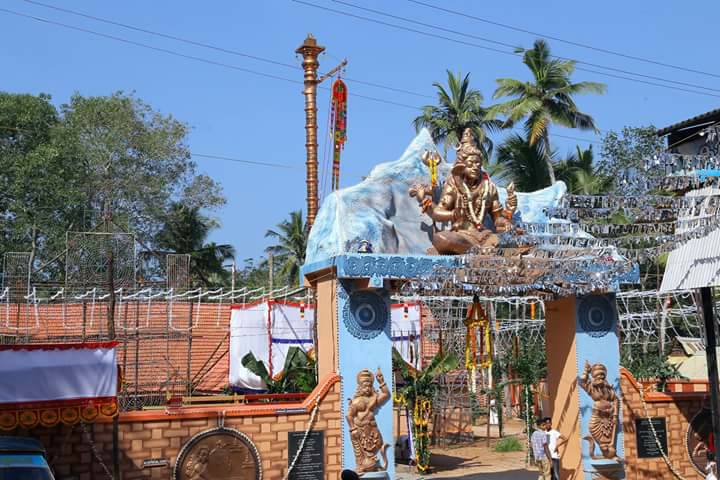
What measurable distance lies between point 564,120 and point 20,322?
18982 millimetres

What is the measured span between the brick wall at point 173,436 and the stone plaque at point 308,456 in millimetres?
68

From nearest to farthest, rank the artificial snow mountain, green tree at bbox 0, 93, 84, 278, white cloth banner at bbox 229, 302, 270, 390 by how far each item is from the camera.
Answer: the artificial snow mountain, white cloth banner at bbox 229, 302, 270, 390, green tree at bbox 0, 93, 84, 278

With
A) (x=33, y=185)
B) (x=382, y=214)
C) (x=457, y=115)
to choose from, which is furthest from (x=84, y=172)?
(x=382, y=214)

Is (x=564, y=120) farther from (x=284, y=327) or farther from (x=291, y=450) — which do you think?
(x=291, y=450)

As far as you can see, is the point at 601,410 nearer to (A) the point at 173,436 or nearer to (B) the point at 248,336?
(A) the point at 173,436

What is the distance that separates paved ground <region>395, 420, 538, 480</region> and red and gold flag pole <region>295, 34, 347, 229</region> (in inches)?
240

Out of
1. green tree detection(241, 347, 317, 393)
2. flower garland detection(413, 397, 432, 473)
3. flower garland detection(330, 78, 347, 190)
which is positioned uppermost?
flower garland detection(330, 78, 347, 190)

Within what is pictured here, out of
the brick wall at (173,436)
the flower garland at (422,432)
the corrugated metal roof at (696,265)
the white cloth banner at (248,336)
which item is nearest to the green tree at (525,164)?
the white cloth banner at (248,336)

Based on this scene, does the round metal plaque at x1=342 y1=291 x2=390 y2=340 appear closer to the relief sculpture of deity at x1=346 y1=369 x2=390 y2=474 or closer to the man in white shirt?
the relief sculpture of deity at x1=346 y1=369 x2=390 y2=474

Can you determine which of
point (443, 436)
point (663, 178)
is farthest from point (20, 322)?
point (663, 178)

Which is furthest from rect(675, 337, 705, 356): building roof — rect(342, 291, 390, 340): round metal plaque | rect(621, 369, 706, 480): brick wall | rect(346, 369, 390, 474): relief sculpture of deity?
rect(346, 369, 390, 474): relief sculpture of deity

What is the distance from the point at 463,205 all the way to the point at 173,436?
209 inches

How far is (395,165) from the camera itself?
13.8 m

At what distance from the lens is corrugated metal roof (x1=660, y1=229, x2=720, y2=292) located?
528 inches
